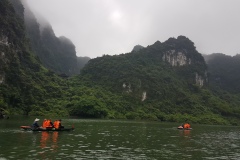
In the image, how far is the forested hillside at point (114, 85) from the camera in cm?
9106

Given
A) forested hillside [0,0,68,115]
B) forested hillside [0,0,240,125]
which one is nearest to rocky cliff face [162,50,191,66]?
forested hillside [0,0,240,125]

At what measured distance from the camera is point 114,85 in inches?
5354

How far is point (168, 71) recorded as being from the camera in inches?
6742

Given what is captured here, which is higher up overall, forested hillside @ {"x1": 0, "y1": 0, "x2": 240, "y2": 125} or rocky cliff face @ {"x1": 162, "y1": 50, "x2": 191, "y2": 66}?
rocky cliff face @ {"x1": 162, "y1": 50, "x2": 191, "y2": 66}

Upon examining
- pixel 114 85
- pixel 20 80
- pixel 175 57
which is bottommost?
pixel 20 80

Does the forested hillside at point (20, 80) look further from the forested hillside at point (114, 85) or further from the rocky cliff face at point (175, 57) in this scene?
the rocky cliff face at point (175, 57)

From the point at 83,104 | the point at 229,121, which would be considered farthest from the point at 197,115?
the point at 83,104

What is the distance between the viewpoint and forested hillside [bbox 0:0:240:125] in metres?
91.1

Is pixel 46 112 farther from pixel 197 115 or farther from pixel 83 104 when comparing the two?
pixel 197 115

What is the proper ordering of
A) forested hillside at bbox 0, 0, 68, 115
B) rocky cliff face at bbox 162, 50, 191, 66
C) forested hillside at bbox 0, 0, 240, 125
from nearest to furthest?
forested hillside at bbox 0, 0, 68, 115 < forested hillside at bbox 0, 0, 240, 125 < rocky cliff face at bbox 162, 50, 191, 66

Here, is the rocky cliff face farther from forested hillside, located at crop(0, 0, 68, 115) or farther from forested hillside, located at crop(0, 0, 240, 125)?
forested hillside, located at crop(0, 0, 68, 115)

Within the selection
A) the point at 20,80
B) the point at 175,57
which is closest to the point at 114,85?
the point at 20,80

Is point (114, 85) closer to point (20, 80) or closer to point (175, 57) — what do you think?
point (20, 80)

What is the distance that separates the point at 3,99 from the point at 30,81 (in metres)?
22.8
